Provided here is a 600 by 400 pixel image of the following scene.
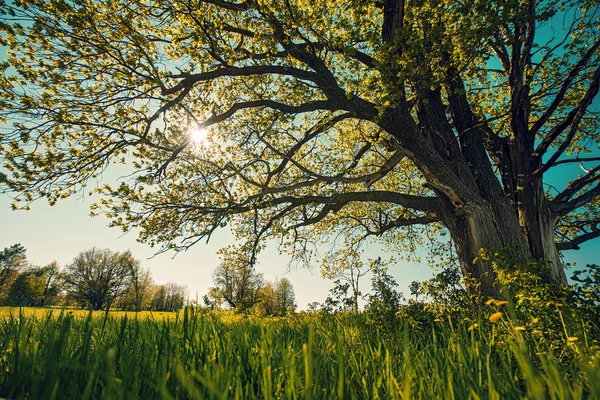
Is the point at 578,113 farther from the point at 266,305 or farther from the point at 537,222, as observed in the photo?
the point at 266,305

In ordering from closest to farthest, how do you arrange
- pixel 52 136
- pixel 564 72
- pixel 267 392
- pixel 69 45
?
pixel 267 392 < pixel 69 45 < pixel 52 136 < pixel 564 72

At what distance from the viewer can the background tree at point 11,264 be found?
3862 cm

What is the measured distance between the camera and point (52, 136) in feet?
20.0

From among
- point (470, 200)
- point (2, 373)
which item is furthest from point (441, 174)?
point (2, 373)

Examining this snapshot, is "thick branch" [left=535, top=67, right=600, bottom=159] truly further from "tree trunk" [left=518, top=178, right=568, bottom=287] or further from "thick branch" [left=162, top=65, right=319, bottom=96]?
"thick branch" [left=162, top=65, right=319, bottom=96]

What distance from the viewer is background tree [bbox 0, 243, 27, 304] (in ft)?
127

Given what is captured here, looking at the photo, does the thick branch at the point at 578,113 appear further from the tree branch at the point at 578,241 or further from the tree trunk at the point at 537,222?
the tree branch at the point at 578,241

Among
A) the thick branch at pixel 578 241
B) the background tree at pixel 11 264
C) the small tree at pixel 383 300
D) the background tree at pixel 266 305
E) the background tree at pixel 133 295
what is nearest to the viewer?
the background tree at pixel 133 295

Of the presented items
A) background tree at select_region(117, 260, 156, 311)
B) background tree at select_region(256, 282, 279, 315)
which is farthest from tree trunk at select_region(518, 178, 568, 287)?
background tree at select_region(117, 260, 156, 311)

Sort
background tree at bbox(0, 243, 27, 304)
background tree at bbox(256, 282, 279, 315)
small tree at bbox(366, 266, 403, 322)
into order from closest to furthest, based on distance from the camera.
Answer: small tree at bbox(366, 266, 403, 322)
background tree at bbox(256, 282, 279, 315)
background tree at bbox(0, 243, 27, 304)

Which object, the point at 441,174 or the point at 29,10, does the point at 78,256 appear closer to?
the point at 29,10

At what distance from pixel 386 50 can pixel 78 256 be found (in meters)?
58.9

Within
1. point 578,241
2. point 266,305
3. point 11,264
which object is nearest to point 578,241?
point 578,241

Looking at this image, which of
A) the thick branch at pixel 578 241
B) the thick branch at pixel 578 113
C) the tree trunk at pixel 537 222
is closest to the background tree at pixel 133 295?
the tree trunk at pixel 537 222
